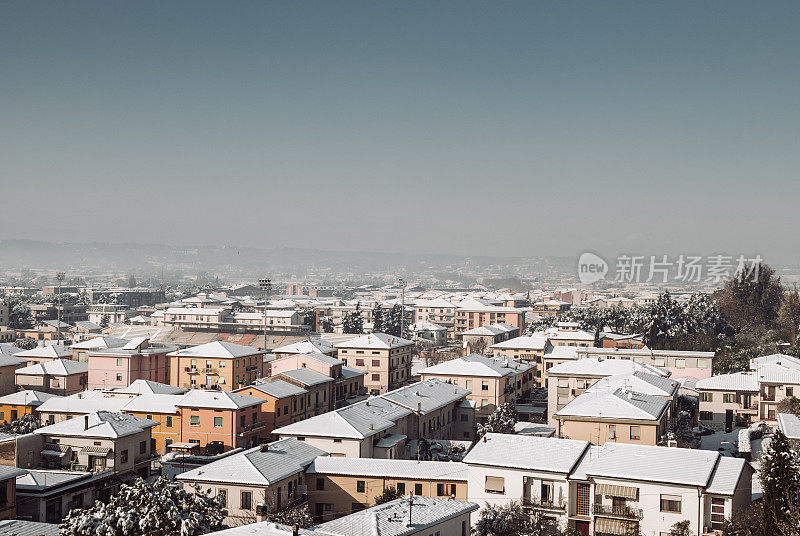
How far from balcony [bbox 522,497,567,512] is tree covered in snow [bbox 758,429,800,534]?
16.1 feet

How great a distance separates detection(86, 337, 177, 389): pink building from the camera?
42906 millimetres

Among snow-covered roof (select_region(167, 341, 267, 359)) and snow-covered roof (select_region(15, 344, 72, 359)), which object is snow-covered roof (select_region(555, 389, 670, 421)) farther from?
snow-covered roof (select_region(15, 344, 72, 359))

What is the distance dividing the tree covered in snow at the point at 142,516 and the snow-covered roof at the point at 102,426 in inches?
318

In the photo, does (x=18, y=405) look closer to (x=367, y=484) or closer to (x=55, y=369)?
(x=55, y=369)

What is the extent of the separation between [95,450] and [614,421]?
53.6 feet

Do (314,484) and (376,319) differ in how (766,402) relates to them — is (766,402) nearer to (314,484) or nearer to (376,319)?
(314,484)

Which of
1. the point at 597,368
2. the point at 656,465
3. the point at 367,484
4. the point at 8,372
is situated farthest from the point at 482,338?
the point at 656,465

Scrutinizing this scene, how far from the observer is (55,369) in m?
42.6

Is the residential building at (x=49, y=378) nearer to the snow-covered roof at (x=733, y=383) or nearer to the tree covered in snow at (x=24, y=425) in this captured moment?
the tree covered in snow at (x=24, y=425)

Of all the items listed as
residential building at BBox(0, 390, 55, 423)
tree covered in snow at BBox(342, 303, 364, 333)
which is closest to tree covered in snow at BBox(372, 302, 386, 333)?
tree covered in snow at BBox(342, 303, 364, 333)

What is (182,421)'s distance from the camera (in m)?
31.1

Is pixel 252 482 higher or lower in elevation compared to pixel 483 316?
higher

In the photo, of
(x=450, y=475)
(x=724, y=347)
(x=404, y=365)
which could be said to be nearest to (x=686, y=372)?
(x=724, y=347)

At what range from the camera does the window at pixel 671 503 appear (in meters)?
18.8
